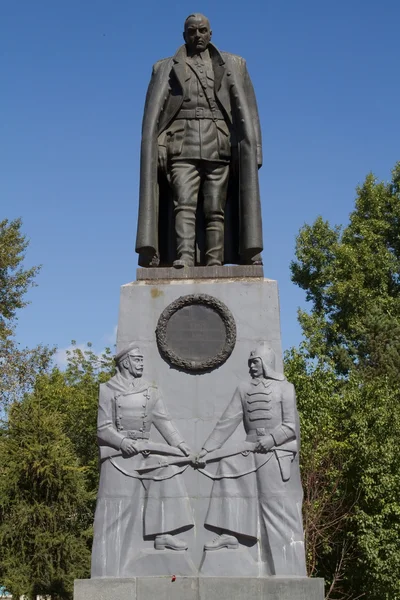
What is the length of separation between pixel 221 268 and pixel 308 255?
28.5 m

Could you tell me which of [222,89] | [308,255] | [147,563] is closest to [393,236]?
[308,255]

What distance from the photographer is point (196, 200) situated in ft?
35.3

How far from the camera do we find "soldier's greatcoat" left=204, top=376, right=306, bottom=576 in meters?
8.96

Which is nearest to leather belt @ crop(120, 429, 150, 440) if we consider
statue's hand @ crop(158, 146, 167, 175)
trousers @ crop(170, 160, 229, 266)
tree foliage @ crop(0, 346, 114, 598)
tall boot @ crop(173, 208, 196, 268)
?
tall boot @ crop(173, 208, 196, 268)

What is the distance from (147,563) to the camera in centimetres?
898

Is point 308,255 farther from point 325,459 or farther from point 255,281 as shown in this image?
point 255,281

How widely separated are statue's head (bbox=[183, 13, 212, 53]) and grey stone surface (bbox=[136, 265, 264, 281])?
2.85 metres

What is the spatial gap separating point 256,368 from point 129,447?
1.58 m

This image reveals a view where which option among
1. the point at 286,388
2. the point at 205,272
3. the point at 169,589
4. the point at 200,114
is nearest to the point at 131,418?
the point at 286,388

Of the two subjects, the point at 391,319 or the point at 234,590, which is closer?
the point at 234,590

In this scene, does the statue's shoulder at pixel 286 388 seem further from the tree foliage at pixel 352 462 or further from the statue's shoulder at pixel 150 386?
the tree foliage at pixel 352 462

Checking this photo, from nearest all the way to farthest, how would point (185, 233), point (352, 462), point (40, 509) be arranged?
point (185, 233) → point (40, 509) → point (352, 462)

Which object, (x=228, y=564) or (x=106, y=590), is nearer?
(x=106, y=590)

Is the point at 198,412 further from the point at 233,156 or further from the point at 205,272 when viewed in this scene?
the point at 233,156
